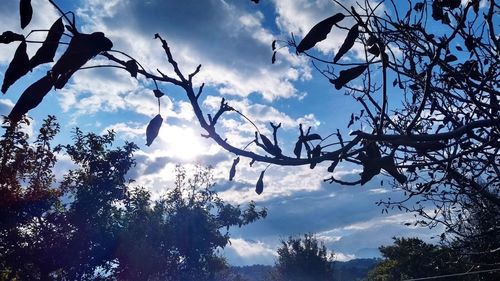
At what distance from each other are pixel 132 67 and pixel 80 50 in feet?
0.78

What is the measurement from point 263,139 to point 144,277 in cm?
3237

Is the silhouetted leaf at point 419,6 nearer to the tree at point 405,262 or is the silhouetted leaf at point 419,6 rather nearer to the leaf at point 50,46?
the leaf at point 50,46

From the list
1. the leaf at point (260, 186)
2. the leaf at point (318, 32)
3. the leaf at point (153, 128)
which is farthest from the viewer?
the leaf at point (260, 186)

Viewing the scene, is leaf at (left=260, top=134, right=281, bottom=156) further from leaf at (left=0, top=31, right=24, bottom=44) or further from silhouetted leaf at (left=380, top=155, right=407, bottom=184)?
leaf at (left=0, top=31, right=24, bottom=44)

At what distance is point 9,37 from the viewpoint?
2.77ft

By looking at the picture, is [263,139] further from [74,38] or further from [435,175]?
[435,175]

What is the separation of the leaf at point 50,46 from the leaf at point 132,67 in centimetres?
21

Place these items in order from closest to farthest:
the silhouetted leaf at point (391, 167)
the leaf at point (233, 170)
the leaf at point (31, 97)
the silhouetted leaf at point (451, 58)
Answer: the leaf at point (31, 97) → the silhouetted leaf at point (391, 167) → the leaf at point (233, 170) → the silhouetted leaf at point (451, 58)

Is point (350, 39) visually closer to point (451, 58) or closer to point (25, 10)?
point (25, 10)

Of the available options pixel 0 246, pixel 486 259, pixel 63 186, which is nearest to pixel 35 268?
pixel 0 246

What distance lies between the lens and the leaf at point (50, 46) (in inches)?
33.5

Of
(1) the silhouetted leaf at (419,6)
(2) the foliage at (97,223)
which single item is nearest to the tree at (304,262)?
(2) the foliage at (97,223)

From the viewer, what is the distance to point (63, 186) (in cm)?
2517

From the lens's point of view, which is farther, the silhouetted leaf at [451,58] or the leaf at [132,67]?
the silhouetted leaf at [451,58]
